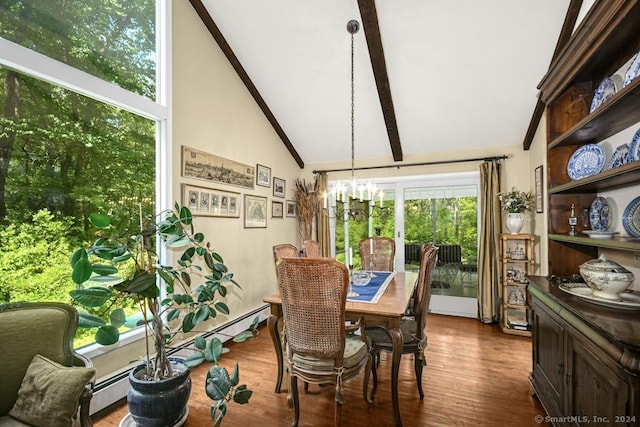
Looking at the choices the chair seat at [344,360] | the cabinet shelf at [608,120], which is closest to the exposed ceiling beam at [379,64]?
the cabinet shelf at [608,120]

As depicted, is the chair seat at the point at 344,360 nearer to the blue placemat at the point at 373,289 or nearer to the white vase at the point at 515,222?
the blue placemat at the point at 373,289

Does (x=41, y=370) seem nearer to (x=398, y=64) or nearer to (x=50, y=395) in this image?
A: (x=50, y=395)

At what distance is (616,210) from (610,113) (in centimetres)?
72

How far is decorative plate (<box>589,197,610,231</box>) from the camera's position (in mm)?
2070

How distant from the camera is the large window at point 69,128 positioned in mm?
1806

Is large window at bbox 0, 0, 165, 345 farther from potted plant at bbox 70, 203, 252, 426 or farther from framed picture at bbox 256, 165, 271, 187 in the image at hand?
framed picture at bbox 256, 165, 271, 187

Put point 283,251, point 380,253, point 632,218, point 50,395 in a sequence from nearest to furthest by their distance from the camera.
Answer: point 50,395 < point 632,218 < point 283,251 < point 380,253

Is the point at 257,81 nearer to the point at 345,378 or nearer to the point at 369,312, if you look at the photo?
the point at 369,312

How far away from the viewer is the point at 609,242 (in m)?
1.60

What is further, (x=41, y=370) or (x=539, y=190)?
(x=539, y=190)

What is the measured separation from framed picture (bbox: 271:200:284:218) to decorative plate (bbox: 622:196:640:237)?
11.7 feet

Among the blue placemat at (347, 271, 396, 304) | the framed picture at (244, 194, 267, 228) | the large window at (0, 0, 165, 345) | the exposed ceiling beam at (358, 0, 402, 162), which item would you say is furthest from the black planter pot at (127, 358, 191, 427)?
the exposed ceiling beam at (358, 0, 402, 162)

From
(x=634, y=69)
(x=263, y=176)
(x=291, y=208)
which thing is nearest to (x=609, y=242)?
(x=634, y=69)

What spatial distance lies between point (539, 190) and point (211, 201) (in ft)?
12.5
